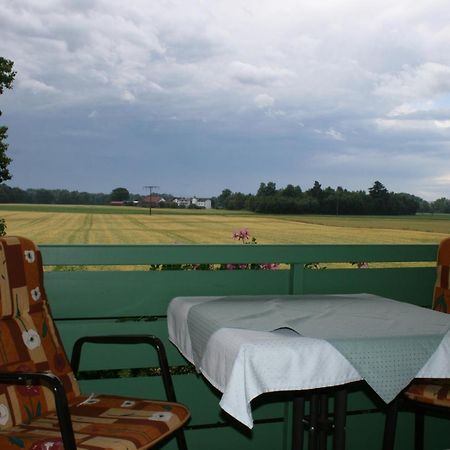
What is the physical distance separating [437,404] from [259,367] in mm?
1061

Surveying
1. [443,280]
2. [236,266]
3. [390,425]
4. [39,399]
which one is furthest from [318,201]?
[39,399]

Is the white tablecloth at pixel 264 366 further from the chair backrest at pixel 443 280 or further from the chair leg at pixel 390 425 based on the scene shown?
the chair backrest at pixel 443 280

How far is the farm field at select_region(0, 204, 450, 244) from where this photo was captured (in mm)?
2753

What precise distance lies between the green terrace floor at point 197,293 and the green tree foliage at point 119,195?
664mm

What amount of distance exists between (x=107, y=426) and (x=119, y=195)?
173cm

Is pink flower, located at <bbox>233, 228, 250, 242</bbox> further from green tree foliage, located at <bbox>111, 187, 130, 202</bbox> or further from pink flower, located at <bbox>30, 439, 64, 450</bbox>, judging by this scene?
pink flower, located at <bbox>30, 439, 64, 450</bbox>

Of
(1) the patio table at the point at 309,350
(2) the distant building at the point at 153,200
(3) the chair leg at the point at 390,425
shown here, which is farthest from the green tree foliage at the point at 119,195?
(3) the chair leg at the point at 390,425

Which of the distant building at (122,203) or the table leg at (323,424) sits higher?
the distant building at (122,203)

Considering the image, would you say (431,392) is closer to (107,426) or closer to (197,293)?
(197,293)

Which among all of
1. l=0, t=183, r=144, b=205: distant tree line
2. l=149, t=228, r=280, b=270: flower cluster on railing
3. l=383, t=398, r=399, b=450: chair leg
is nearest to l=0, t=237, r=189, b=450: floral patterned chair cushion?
l=149, t=228, r=280, b=270: flower cluster on railing

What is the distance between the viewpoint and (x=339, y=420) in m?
1.70

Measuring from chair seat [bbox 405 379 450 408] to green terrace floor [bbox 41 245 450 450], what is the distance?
20.6 inches

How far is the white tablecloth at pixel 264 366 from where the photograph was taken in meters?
1.32

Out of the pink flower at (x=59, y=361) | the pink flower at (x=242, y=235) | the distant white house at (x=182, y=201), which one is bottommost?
the pink flower at (x=59, y=361)
